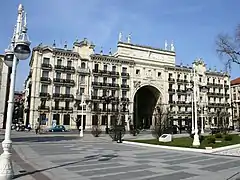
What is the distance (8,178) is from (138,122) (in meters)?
65.8

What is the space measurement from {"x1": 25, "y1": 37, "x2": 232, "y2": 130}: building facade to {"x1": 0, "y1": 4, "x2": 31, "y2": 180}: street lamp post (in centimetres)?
3818

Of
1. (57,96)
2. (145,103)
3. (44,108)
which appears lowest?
(44,108)

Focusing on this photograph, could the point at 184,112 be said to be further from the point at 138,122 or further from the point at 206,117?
the point at 138,122

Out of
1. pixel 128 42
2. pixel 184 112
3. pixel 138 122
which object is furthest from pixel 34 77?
pixel 184 112

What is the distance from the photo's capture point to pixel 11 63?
30.4 ft

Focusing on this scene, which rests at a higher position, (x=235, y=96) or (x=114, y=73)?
(x=114, y=73)

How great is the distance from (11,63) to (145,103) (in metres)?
68.6

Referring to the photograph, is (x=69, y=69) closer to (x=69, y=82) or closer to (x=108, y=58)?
(x=69, y=82)

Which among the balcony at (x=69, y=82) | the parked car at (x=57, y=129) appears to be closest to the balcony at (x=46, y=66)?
the balcony at (x=69, y=82)

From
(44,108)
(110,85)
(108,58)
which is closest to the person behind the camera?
(44,108)

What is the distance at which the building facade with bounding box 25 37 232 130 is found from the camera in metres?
56.8

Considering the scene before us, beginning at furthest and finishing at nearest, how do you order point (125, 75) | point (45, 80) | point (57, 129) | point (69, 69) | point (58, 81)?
1. point (125, 75)
2. point (69, 69)
3. point (58, 81)
4. point (45, 80)
5. point (57, 129)

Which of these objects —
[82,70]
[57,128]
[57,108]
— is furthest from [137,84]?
[57,128]

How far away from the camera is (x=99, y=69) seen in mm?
63375
